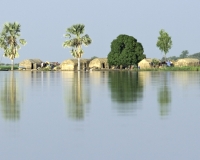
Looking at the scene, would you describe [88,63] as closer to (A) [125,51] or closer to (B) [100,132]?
(A) [125,51]

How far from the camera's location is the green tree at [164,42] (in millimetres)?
92312

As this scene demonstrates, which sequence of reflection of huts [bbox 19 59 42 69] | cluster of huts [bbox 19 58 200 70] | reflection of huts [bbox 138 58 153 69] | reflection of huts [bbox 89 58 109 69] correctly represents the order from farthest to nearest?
reflection of huts [bbox 19 59 42 69] < reflection of huts [bbox 89 58 109 69] < cluster of huts [bbox 19 58 200 70] < reflection of huts [bbox 138 58 153 69]

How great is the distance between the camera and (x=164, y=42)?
3627 inches

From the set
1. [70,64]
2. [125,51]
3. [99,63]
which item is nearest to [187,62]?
[125,51]

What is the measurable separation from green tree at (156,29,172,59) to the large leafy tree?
1018 centimetres

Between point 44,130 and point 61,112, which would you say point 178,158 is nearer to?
point 44,130

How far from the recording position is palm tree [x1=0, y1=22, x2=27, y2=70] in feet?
297

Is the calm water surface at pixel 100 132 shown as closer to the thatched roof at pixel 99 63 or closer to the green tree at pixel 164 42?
the thatched roof at pixel 99 63

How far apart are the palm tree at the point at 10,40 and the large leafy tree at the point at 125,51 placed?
1874 cm

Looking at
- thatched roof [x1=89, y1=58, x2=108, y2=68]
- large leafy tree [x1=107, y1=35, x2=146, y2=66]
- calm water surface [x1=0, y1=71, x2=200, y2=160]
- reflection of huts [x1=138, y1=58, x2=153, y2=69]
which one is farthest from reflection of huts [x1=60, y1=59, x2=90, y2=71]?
calm water surface [x1=0, y1=71, x2=200, y2=160]

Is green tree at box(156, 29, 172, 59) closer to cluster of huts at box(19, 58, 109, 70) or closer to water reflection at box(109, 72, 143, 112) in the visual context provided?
cluster of huts at box(19, 58, 109, 70)

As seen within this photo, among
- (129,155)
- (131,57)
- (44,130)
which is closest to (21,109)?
(44,130)

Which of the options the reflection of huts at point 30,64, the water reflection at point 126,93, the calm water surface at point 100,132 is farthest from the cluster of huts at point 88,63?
the calm water surface at point 100,132

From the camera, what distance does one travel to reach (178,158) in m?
7.54
